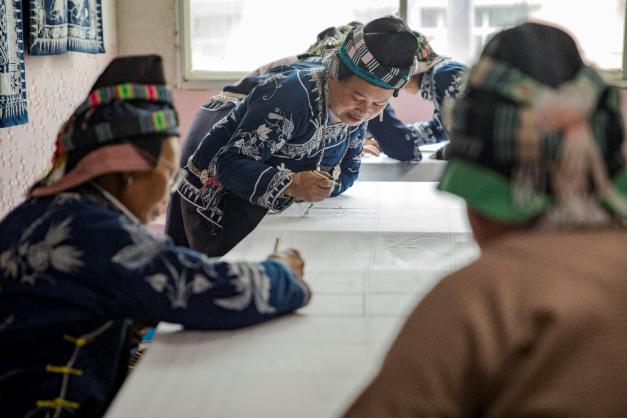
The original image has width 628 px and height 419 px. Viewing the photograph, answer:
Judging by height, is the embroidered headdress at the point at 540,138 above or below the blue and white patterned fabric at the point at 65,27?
above

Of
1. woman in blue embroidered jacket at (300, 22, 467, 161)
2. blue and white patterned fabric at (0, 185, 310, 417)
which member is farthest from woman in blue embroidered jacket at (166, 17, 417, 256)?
blue and white patterned fabric at (0, 185, 310, 417)

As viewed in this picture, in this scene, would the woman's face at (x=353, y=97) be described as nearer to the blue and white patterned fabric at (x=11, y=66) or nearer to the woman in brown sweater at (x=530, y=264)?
the blue and white patterned fabric at (x=11, y=66)

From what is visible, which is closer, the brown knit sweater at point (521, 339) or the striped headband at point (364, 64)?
the brown knit sweater at point (521, 339)

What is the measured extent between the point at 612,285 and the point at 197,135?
215 centimetres

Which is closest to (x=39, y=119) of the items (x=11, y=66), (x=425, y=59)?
(x=11, y=66)

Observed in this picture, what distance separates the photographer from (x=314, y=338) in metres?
1.39

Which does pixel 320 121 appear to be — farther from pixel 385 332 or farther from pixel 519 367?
pixel 519 367

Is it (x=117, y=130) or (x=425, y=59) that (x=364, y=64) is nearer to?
(x=425, y=59)

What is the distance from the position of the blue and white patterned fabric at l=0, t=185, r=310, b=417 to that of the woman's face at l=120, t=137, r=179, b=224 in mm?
48

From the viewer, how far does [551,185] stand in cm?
86

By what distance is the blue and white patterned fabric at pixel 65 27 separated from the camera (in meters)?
3.41

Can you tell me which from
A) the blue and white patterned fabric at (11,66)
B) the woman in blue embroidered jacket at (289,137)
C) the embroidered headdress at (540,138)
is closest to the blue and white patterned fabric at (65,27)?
the blue and white patterned fabric at (11,66)

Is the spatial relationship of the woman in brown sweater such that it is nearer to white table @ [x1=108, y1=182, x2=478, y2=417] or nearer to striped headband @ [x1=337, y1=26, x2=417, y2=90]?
white table @ [x1=108, y1=182, x2=478, y2=417]

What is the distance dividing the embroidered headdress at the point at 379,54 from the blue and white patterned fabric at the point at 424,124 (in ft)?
2.00
